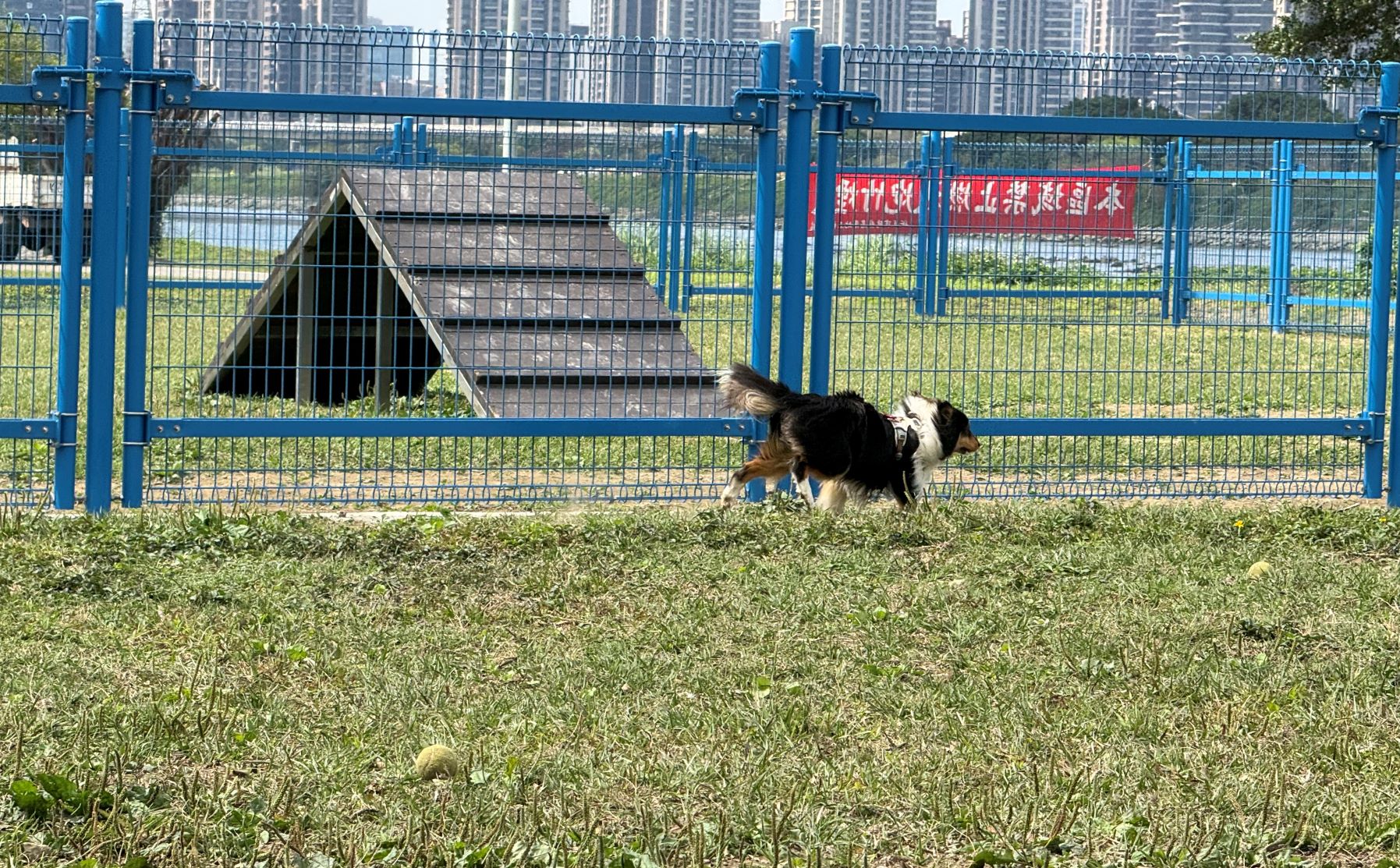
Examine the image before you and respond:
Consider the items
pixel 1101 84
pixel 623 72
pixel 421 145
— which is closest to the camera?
pixel 623 72

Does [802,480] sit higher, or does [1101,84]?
[1101,84]

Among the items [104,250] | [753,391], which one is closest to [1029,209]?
[753,391]

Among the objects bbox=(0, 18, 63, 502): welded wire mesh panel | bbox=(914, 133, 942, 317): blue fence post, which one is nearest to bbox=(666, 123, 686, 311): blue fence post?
bbox=(914, 133, 942, 317): blue fence post

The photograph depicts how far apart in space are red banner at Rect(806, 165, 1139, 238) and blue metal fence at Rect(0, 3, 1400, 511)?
0.10 feet

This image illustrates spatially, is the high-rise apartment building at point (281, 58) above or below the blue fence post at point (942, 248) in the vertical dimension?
above

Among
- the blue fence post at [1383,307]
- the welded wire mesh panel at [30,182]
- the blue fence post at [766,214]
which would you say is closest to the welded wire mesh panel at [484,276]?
the blue fence post at [766,214]

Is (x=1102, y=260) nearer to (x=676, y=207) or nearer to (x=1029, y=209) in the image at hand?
(x=1029, y=209)

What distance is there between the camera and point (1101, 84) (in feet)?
28.8

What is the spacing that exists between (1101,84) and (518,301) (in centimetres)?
312

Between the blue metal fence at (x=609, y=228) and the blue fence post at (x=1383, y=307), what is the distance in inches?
0.9

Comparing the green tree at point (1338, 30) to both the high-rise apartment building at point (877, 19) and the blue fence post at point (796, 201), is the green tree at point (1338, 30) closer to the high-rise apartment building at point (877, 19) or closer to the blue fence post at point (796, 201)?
the blue fence post at point (796, 201)

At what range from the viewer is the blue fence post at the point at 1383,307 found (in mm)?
A: 8875

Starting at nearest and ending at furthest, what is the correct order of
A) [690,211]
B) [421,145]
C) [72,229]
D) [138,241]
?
[72,229]
[138,241]
[690,211]
[421,145]

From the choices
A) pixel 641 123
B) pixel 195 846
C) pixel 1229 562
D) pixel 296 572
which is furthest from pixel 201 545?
pixel 1229 562
